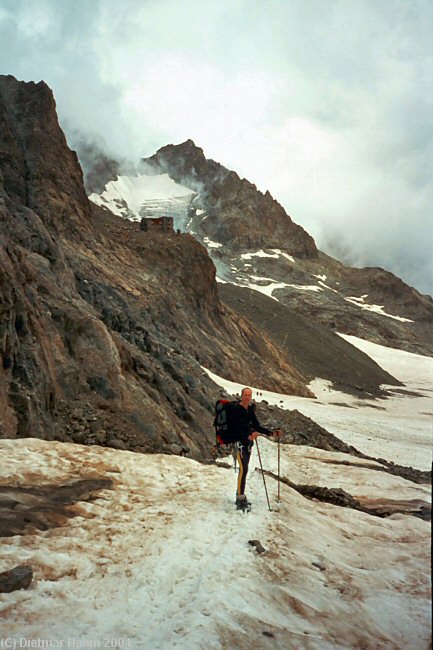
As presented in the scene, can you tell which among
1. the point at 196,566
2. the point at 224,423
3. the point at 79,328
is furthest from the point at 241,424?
the point at 79,328

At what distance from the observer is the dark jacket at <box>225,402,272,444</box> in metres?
8.33

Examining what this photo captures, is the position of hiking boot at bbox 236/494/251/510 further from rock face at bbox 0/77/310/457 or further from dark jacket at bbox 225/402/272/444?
rock face at bbox 0/77/310/457

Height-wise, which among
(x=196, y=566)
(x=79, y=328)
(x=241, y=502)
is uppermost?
(x=79, y=328)

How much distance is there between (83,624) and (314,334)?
89275 millimetres

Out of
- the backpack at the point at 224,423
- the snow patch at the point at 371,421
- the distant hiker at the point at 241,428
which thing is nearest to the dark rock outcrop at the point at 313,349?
the snow patch at the point at 371,421

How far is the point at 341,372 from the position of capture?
77312mm

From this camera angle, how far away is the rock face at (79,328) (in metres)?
11.8

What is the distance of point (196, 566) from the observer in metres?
5.31

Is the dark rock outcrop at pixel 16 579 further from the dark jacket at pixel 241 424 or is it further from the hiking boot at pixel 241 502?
the dark jacket at pixel 241 424

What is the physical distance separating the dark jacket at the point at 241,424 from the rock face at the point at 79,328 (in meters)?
4.45

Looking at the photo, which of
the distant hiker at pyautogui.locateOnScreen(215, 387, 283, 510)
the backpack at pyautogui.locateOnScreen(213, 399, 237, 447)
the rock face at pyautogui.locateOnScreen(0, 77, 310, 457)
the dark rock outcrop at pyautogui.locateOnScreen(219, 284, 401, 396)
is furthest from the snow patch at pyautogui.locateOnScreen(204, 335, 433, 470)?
the backpack at pyautogui.locateOnScreen(213, 399, 237, 447)

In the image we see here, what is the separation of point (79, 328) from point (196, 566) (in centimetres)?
1148

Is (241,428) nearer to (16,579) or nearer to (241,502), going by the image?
(241,502)

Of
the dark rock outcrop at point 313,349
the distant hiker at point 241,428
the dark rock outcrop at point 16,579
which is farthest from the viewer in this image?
the dark rock outcrop at point 313,349
